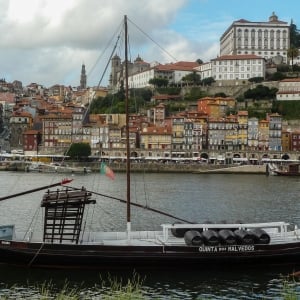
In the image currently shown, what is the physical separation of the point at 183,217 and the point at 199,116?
2757 inches

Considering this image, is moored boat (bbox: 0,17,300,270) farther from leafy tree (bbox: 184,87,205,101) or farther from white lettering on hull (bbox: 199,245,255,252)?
leafy tree (bbox: 184,87,205,101)

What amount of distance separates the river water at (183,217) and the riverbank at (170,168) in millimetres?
28518

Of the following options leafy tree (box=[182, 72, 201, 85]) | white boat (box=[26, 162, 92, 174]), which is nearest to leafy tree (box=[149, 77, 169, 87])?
leafy tree (box=[182, 72, 201, 85])

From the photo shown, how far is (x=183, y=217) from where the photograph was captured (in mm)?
32219

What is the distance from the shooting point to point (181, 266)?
62.5 ft

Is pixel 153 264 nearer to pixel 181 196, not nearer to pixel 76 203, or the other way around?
pixel 76 203

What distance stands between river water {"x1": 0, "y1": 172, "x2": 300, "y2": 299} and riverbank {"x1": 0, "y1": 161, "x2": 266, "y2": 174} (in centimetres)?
2852

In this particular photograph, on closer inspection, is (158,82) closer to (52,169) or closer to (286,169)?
(52,169)

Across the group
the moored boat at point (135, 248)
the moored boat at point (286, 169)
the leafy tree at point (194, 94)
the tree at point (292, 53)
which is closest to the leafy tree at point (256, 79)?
the leafy tree at point (194, 94)

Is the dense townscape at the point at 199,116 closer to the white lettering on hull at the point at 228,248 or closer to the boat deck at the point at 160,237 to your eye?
the boat deck at the point at 160,237

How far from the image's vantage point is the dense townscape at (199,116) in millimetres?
97562

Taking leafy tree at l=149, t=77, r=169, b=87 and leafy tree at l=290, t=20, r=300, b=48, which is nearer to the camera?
leafy tree at l=149, t=77, r=169, b=87

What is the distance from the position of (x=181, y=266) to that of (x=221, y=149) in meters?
78.9

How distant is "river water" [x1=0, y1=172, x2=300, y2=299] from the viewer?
1727cm
